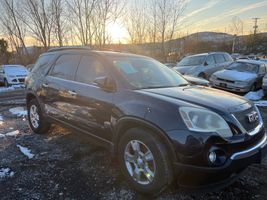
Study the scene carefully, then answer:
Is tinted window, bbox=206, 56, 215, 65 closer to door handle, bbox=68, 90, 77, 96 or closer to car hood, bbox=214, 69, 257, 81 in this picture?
car hood, bbox=214, 69, 257, 81

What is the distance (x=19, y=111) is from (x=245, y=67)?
9837mm

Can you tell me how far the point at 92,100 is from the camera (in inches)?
137

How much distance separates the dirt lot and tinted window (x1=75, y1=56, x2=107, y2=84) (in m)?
1.34

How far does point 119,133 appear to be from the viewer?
315 centimetres

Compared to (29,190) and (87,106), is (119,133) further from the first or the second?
(29,190)

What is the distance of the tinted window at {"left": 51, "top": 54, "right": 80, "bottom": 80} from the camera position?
13.6 feet

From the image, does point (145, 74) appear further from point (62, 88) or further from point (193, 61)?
point (193, 61)

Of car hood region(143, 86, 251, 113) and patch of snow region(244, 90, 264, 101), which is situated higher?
car hood region(143, 86, 251, 113)

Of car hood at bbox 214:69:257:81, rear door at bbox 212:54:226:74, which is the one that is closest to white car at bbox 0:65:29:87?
rear door at bbox 212:54:226:74

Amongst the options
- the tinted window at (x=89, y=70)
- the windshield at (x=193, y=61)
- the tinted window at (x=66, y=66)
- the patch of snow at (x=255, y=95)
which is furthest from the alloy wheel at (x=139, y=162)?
the windshield at (x=193, y=61)

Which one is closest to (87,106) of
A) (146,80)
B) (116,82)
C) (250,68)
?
(116,82)

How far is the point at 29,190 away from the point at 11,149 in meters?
1.70

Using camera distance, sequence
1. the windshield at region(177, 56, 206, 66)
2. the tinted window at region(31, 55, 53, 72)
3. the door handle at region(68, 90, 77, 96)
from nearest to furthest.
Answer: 1. the door handle at region(68, 90, 77, 96)
2. the tinted window at region(31, 55, 53, 72)
3. the windshield at region(177, 56, 206, 66)

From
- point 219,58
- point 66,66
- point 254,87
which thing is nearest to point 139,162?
point 66,66
